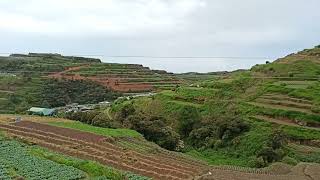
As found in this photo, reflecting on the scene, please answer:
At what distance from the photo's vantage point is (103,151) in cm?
5353

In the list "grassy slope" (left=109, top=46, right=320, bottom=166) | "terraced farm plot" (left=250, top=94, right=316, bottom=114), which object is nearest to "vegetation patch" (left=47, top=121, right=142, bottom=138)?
"grassy slope" (left=109, top=46, right=320, bottom=166)

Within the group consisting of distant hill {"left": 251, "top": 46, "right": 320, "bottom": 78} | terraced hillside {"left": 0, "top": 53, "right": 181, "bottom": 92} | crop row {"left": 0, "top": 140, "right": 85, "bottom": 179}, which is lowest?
crop row {"left": 0, "top": 140, "right": 85, "bottom": 179}

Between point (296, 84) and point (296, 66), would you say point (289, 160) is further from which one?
point (296, 66)

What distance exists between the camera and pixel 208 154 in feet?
236

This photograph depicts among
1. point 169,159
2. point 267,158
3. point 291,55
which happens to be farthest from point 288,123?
point 291,55

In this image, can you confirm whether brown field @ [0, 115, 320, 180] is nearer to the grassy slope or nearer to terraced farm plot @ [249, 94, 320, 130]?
the grassy slope

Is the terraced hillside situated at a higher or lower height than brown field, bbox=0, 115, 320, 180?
higher

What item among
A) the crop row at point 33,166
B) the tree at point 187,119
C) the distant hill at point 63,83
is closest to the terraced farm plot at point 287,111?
the tree at point 187,119

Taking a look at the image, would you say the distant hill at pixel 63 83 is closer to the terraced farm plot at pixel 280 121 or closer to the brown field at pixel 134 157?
the brown field at pixel 134 157

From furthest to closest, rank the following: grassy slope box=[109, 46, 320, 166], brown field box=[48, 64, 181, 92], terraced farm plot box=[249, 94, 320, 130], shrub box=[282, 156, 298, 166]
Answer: brown field box=[48, 64, 181, 92] < terraced farm plot box=[249, 94, 320, 130] < grassy slope box=[109, 46, 320, 166] < shrub box=[282, 156, 298, 166]

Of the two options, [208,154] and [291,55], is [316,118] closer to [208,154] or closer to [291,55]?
[208,154]

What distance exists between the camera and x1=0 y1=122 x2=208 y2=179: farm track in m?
45.4

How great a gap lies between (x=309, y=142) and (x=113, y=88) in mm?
72571

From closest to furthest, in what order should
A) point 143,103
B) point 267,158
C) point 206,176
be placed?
point 206,176 < point 267,158 < point 143,103
